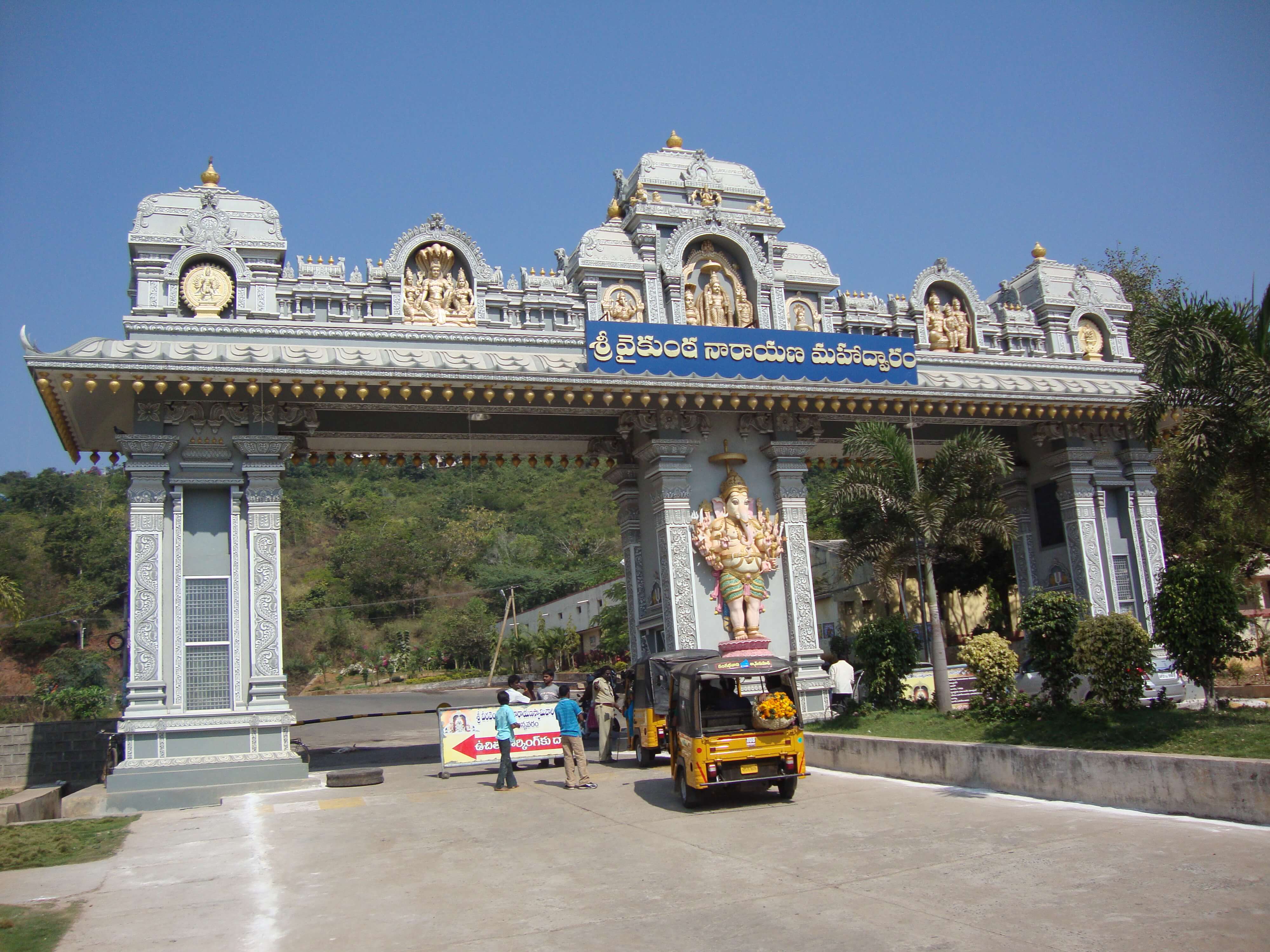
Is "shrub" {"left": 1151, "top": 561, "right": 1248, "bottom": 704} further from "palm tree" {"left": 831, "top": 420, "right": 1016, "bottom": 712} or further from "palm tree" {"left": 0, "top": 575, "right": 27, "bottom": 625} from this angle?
"palm tree" {"left": 0, "top": 575, "right": 27, "bottom": 625}

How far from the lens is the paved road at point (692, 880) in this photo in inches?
252

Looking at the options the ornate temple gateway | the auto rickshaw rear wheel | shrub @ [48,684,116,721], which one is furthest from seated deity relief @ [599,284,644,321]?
shrub @ [48,684,116,721]

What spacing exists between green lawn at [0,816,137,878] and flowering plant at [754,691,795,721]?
7.06 meters

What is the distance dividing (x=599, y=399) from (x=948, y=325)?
7.72 metres

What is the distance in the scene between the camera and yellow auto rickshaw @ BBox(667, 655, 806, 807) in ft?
37.1

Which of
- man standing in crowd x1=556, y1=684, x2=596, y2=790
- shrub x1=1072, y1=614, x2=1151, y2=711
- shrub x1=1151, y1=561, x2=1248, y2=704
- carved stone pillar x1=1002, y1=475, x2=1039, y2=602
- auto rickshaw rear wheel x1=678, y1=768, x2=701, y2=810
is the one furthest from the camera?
carved stone pillar x1=1002, y1=475, x2=1039, y2=602

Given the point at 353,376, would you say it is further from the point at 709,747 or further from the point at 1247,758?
the point at 1247,758

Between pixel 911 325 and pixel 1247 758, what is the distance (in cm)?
1166

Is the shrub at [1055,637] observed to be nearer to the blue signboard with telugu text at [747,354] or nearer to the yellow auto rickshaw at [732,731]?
the yellow auto rickshaw at [732,731]

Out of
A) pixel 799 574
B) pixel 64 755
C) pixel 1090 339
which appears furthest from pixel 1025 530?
pixel 64 755

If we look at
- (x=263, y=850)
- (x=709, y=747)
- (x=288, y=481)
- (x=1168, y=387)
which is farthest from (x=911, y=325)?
(x=288, y=481)

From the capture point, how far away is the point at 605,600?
6238 cm

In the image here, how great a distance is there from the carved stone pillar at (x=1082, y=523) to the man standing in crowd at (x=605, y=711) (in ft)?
30.7

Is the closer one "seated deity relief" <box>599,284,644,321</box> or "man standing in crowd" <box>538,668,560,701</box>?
"man standing in crowd" <box>538,668,560,701</box>
